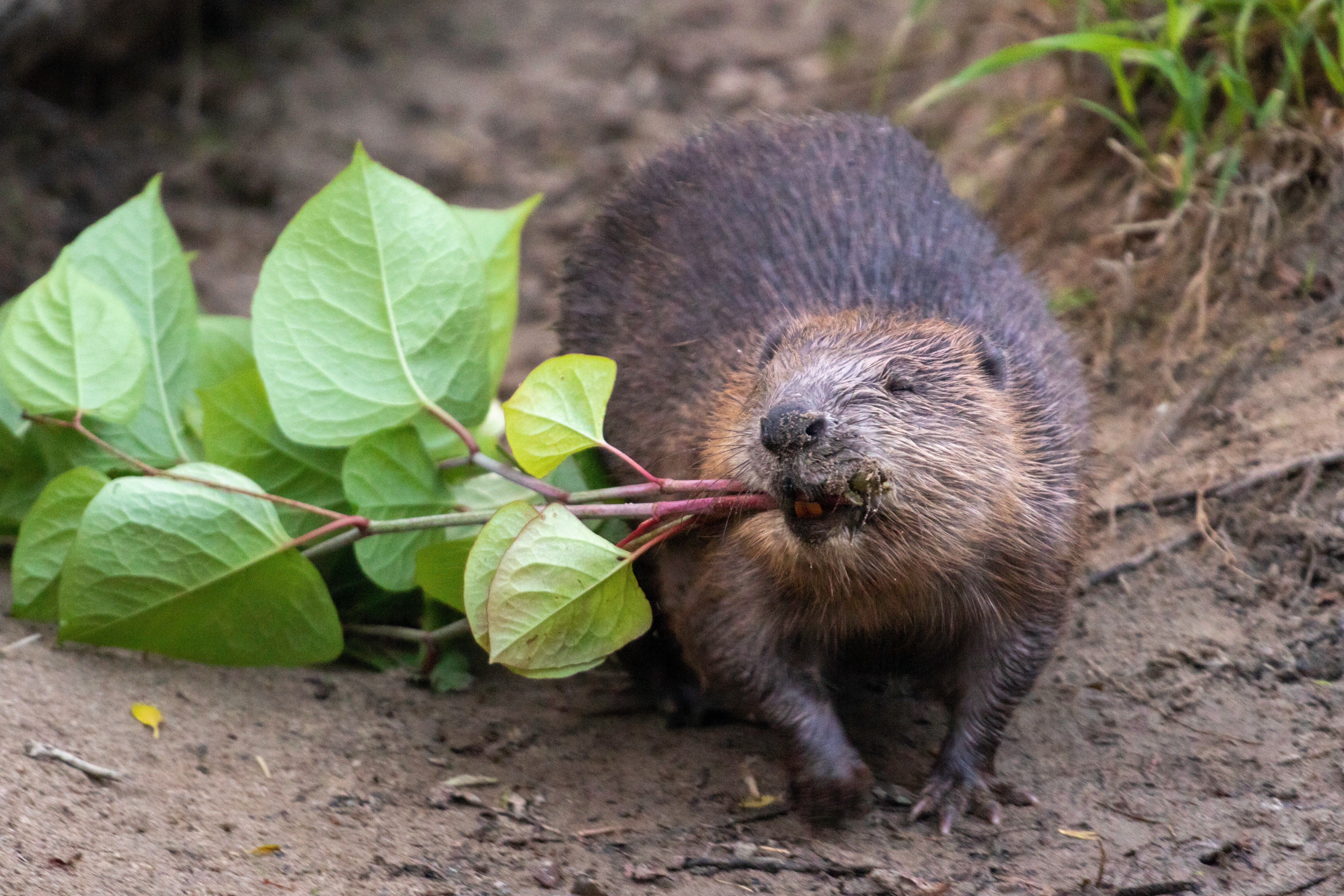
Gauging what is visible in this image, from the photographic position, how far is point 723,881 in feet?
10.2

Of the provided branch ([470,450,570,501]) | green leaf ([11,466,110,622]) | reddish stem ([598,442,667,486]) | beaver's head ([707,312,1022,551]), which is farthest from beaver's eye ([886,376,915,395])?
green leaf ([11,466,110,622])

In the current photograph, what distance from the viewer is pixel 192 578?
11.8ft

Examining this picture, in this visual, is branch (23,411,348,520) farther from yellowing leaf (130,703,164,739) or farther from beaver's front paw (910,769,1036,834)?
beaver's front paw (910,769,1036,834)

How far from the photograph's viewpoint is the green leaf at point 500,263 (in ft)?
14.3

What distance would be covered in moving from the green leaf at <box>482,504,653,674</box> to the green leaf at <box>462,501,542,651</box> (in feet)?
0.16

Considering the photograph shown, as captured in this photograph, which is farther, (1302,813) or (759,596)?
(759,596)

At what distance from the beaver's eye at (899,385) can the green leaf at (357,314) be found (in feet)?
4.35

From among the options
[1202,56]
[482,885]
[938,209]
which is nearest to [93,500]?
[482,885]

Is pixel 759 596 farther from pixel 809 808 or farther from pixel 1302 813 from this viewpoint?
pixel 1302 813

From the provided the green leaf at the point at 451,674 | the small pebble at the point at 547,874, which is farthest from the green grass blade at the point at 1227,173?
the small pebble at the point at 547,874

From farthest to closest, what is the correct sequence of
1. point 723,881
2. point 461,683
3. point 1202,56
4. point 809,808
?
1. point 1202,56
2. point 461,683
3. point 809,808
4. point 723,881

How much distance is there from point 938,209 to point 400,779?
2308mm

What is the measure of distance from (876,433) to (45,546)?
232 centimetres

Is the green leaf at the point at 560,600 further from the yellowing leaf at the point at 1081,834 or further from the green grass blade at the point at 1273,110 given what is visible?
the green grass blade at the point at 1273,110
